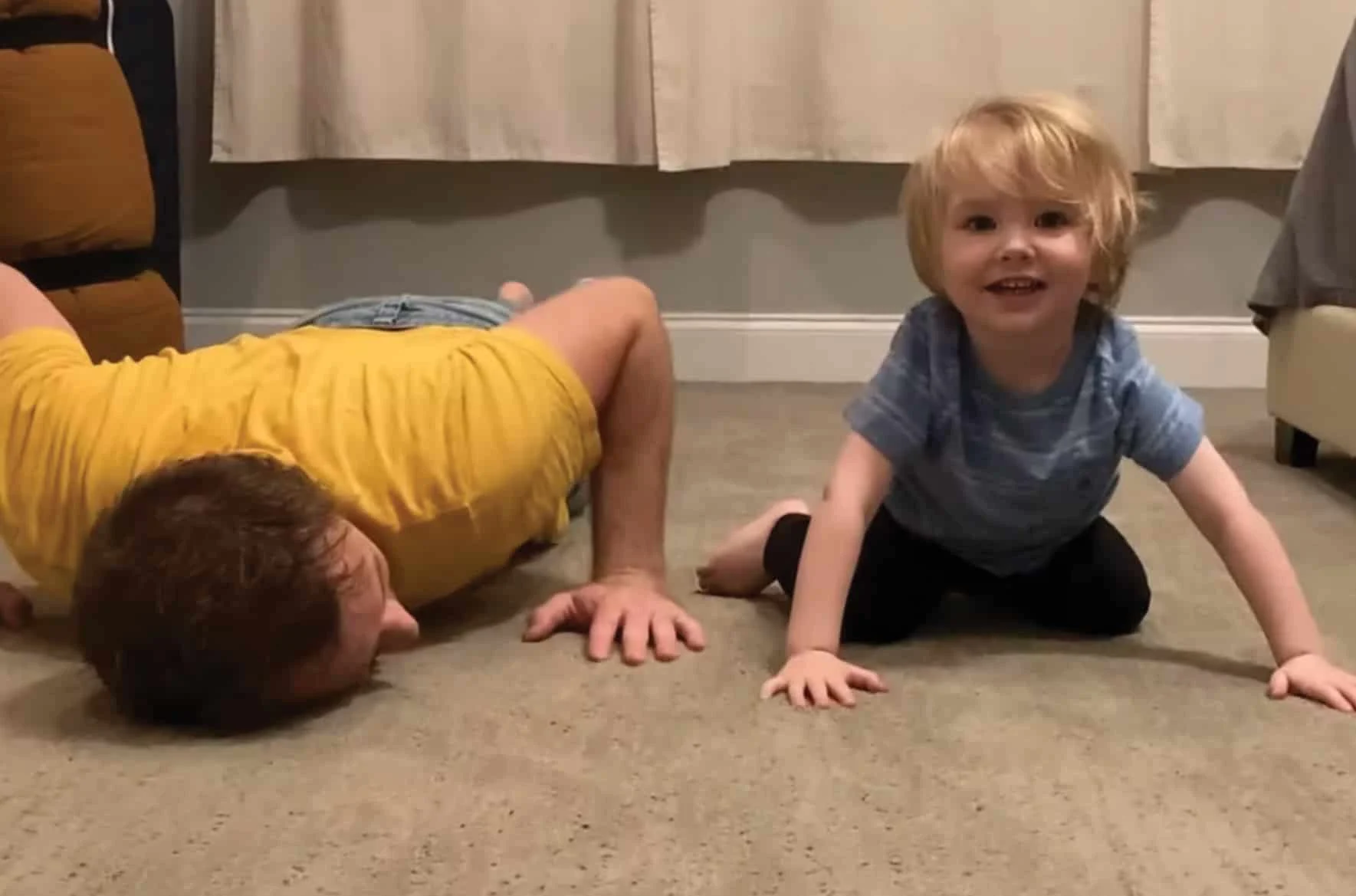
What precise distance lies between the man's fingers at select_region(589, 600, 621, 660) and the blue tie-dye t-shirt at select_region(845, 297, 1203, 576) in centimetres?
24

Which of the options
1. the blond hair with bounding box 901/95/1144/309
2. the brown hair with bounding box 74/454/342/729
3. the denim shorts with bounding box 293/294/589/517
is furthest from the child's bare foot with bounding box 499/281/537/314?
the brown hair with bounding box 74/454/342/729

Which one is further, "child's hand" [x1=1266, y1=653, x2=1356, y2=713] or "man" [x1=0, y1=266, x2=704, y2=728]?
"child's hand" [x1=1266, y1=653, x2=1356, y2=713]

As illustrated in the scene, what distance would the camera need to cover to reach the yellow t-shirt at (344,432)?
1.07 m

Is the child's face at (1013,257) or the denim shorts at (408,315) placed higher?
the child's face at (1013,257)

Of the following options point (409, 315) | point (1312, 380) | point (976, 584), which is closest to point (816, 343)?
point (1312, 380)

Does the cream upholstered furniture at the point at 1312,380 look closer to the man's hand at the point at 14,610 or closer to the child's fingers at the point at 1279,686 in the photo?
the child's fingers at the point at 1279,686

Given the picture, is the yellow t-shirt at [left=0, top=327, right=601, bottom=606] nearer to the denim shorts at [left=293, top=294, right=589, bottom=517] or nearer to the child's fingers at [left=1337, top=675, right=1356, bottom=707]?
the denim shorts at [left=293, top=294, right=589, bottom=517]

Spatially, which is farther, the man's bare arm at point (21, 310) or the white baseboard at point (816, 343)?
the white baseboard at point (816, 343)

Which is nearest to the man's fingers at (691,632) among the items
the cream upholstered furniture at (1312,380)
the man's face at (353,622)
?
the man's face at (353,622)

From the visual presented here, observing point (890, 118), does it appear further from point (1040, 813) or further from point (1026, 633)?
point (1040, 813)

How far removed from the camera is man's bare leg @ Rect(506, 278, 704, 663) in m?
1.22

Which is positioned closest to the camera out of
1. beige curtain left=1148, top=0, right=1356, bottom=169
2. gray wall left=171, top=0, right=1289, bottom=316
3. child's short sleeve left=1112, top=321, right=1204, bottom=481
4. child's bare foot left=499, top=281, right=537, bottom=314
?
child's short sleeve left=1112, top=321, right=1204, bottom=481

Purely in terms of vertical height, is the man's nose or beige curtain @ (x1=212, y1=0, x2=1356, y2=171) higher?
beige curtain @ (x1=212, y1=0, x2=1356, y2=171)

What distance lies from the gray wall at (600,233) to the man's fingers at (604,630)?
4.62 feet
